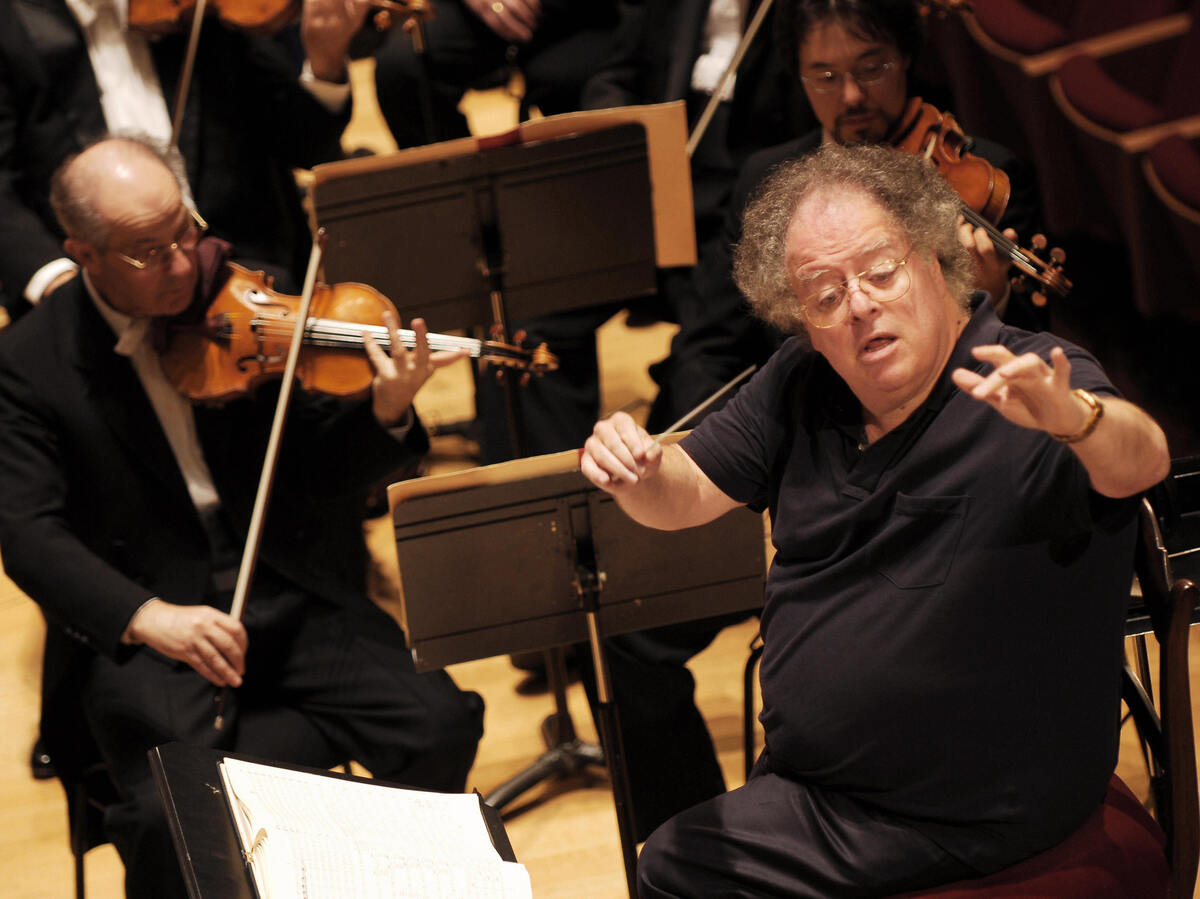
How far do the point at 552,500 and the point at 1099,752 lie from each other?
0.77 metres

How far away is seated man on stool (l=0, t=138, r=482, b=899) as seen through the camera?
208cm

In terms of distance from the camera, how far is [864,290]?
4.84 ft

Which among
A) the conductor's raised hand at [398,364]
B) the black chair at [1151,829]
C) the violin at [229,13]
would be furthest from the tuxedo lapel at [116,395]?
the black chair at [1151,829]

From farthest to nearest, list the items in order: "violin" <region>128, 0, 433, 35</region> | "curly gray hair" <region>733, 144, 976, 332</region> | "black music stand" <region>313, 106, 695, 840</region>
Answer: "violin" <region>128, 0, 433, 35</region>
"black music stand" <region>313, 106, 695, 840</region>
"curly gray hair" <region>733, 144, 976, 332</region>

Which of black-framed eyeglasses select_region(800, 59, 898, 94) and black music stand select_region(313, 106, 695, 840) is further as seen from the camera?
black music stand select_region(313, 106, 695, 840)

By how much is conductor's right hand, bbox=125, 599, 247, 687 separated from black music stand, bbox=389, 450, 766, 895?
34cm

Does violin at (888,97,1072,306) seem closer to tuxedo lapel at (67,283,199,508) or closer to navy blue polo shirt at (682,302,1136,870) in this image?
Answer: navy blue polo shirt at (682,302,1136,870)

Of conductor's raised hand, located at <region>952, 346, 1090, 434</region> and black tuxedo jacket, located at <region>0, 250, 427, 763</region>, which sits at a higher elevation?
conductor's raised hand, located at <region>952, 346, 1090, 434</region>

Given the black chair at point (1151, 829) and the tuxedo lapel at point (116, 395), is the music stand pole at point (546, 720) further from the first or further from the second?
the black chair at point (1151, 829)

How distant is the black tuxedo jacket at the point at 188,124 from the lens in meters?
2.79

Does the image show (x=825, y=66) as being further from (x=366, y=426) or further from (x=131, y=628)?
(x=131, y=628)

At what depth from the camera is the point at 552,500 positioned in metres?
1.80

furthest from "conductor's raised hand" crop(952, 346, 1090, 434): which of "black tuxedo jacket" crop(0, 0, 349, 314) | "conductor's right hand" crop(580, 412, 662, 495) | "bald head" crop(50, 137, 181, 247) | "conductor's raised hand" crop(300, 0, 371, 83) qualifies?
"black tuxedo jacket" crop(0, 0, 349, 314)

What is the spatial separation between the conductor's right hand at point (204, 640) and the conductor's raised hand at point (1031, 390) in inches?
50.2
